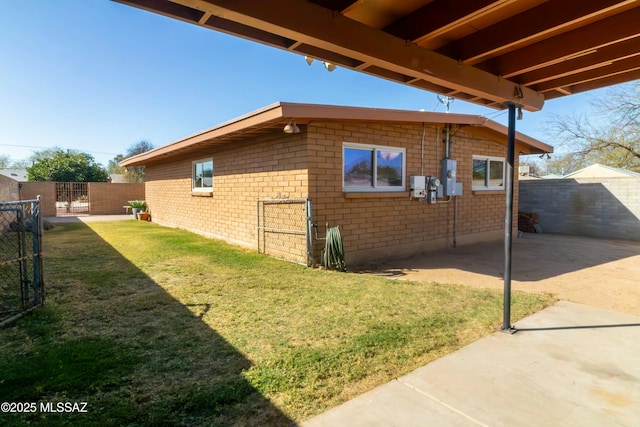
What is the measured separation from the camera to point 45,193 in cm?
2052

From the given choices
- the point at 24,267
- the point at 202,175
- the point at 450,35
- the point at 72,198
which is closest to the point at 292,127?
the point at 450,35

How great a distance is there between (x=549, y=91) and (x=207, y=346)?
4.58 meters

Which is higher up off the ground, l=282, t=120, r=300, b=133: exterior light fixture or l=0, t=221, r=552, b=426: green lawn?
l=282, t=120, r=300, b=133: exterior light fixture

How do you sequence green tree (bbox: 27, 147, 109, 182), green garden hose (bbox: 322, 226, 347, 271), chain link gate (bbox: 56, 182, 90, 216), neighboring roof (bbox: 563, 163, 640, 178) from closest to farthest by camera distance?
green garden hose (bbox: 322, 226, 347, 271), neighboring roof (bbox: 563, 163, 640, 178), chain link gate (bbox: 56, 182, 90, 216), green tree (bbox: 27, 147, 109, 182)

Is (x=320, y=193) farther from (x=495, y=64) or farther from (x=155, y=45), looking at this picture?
(x=155, y=45)

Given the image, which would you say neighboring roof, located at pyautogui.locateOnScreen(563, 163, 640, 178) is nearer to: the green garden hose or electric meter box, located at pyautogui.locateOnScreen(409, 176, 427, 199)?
electric meter box, located at pyautogui.locateOnScreen(409, 176, 427, 199)

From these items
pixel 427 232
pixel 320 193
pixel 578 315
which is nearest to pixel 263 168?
pixel 320 193

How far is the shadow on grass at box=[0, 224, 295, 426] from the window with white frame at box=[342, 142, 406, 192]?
13.7 ft

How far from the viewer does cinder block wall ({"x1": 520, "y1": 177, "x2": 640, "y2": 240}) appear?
1132 cm

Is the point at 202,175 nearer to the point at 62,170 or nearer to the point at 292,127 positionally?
the point at 292,127

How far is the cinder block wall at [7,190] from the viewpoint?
38.5ft

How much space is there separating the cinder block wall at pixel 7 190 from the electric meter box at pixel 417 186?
1313 cm

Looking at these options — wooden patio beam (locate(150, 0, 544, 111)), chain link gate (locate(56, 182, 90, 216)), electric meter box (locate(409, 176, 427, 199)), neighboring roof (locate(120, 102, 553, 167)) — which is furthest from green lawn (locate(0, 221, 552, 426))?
chain link gate (locate(56, 182, 90, 216))

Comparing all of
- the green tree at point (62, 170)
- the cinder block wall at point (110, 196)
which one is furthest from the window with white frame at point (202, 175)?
Result: the green tree at point (62, 170)
